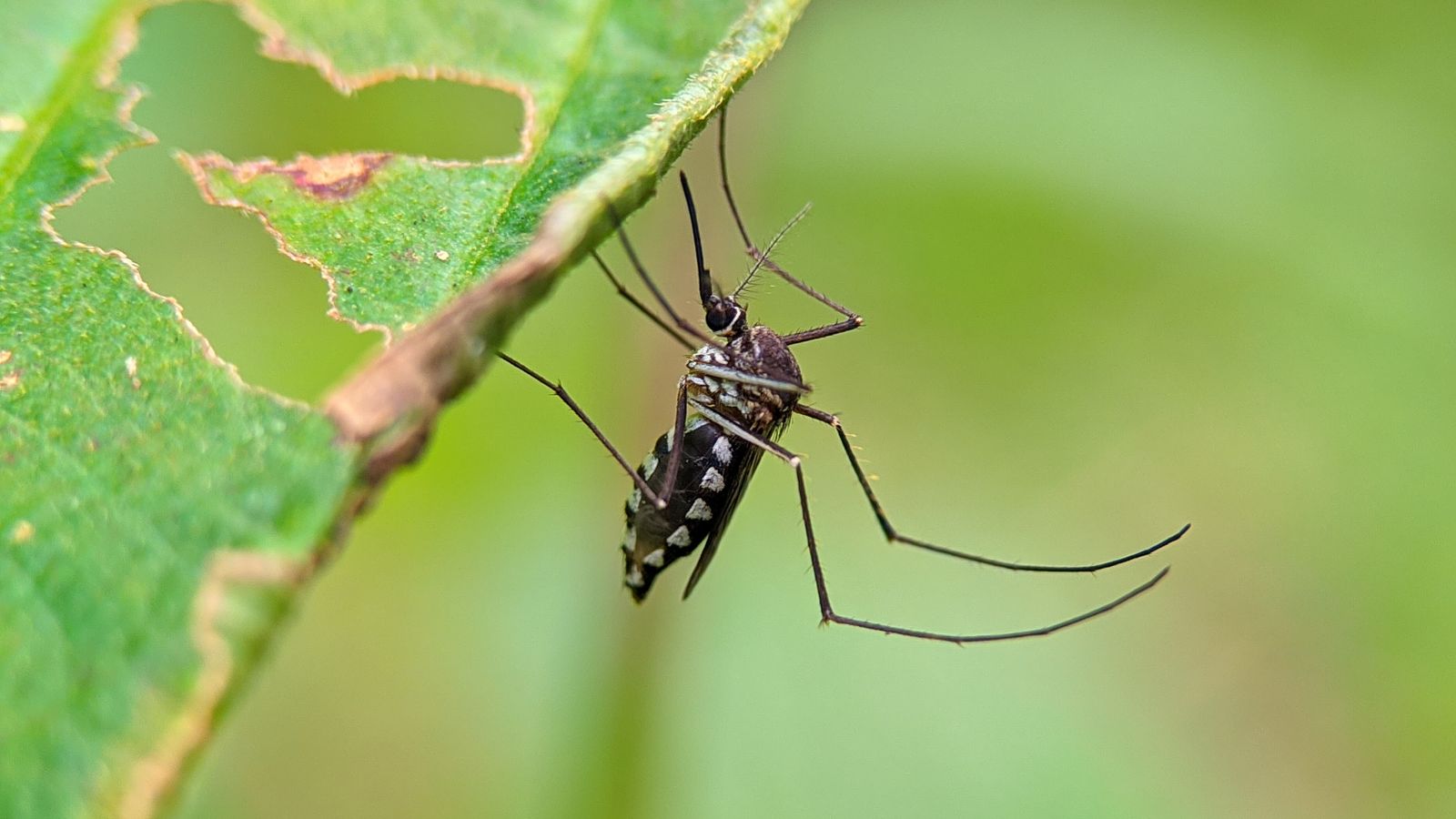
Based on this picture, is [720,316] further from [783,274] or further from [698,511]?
[698,511]


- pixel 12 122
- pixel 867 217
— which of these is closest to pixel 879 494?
pixel 867 217

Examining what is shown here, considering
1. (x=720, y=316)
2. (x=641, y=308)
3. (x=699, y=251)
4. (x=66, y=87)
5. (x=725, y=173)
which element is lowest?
(x=66, y=87)

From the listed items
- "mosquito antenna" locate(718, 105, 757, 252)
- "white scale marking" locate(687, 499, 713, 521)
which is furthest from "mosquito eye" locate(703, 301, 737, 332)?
"white scale marking" locate(687, 499, 713, 521)

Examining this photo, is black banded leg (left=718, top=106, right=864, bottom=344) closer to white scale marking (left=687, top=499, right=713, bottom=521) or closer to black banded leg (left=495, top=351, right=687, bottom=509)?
black banded leg (left=495, top=351, right=687, bottom=509)

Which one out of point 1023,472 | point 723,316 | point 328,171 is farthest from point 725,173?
point 1023,472

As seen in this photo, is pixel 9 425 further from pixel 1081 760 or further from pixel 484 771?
pixel 1081 760
